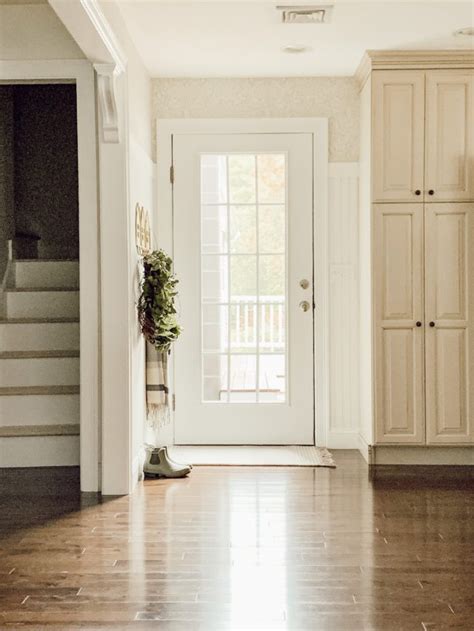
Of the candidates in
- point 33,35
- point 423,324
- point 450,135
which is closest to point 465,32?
point 450,135

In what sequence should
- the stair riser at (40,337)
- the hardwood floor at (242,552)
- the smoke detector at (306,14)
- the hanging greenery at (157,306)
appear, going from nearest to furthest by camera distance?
the hardwood floor at (242,552) → the smoke detector at (306,14) → the hanging greenery at (157,306) → the stair riser at (40,337)

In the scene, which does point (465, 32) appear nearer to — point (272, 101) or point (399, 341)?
point (272, 101)

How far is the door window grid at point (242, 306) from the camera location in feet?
19.3

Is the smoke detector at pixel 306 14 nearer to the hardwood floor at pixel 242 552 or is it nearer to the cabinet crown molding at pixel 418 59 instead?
the cabinet crown molding at pixel 418 59

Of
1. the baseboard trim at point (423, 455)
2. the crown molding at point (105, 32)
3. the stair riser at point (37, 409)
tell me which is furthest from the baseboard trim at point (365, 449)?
the crown molding at point (105, 32)

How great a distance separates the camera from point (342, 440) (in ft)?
19.2

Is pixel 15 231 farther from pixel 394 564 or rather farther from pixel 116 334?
pixel 394 564

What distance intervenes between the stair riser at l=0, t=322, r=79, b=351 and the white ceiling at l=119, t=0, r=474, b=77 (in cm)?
177

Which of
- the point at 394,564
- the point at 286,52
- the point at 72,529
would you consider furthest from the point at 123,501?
the point at 286,52

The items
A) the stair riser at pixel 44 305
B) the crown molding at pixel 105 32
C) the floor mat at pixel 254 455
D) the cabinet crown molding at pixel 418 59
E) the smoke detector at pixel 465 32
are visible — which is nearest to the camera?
the crown molding at pixel 105 32

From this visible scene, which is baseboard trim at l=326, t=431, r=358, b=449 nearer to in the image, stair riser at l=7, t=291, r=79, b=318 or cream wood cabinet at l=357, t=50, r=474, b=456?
cream wood cabinet at l=357, t=50, r=474, b=456

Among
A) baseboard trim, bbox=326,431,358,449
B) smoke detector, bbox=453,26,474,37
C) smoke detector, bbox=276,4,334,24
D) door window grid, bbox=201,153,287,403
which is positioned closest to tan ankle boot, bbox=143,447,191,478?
door window grid, bbox=201,153,287,403

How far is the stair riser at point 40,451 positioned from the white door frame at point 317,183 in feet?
5.51

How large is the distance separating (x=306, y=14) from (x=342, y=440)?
2800mm
